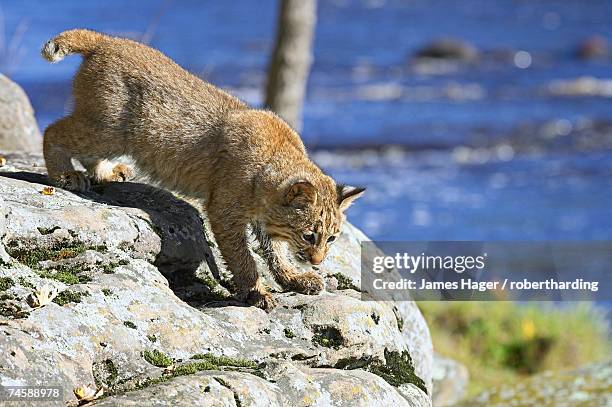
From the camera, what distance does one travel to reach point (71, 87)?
668 centimetres

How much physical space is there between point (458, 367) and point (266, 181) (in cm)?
419

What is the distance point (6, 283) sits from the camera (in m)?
4.45

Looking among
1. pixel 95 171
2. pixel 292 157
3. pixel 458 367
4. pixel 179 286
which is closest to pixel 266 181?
pixel 292 157

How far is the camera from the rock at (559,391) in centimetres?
693

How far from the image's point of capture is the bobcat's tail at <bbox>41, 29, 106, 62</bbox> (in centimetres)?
655

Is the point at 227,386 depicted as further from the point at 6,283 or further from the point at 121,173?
the point at 121,173

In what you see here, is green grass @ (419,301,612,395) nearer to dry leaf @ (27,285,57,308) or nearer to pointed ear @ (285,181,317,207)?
pointed ear @ (285,181,317,207)

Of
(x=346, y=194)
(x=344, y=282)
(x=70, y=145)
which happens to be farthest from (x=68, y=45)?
(x=344, y=282)

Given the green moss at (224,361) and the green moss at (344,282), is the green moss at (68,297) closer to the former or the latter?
the green moss at (224,361)

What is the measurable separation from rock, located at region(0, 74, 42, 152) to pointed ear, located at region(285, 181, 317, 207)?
3263mm

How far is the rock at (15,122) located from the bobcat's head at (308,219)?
10.5 ft

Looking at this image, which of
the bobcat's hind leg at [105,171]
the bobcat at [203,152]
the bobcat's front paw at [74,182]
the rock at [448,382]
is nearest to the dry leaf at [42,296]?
the bobcat at [203,152]

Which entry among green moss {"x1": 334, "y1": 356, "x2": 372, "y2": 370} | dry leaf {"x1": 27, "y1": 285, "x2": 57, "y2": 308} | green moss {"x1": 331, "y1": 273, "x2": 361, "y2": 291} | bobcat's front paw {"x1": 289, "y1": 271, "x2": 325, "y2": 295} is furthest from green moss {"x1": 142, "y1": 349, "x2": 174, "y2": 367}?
green moss {"x1": 331, "y1": 273, "x2": 361, "y2": 291}

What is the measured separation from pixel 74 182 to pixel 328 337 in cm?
198
